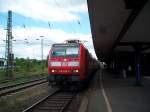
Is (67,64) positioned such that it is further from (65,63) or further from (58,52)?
(58,52)

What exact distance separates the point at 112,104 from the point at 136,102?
1.33 metres

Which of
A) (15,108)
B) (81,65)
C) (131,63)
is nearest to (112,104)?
(15,108)

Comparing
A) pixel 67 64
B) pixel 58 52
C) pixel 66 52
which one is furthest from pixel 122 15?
pixel 58 52

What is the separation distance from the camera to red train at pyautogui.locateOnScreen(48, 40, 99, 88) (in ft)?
61.8

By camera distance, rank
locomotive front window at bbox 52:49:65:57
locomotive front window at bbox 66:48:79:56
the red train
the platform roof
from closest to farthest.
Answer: the platform roof
the red train
locomotive front window at bbox 66:48:79:56
locomotive front window at bbox 52:49:65:57

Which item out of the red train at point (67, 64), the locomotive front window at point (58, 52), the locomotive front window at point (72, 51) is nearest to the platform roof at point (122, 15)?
the locomotive front window at point (72, 51)

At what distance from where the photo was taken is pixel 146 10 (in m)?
14.4

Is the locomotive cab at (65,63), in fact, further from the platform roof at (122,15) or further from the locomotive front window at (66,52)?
the platform roof at (122,15)

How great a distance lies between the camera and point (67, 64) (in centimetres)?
1906

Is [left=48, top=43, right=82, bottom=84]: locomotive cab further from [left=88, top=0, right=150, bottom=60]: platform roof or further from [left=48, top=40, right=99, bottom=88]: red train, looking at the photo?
[left=88, top=0, right=150, bottom=60]: platform roof

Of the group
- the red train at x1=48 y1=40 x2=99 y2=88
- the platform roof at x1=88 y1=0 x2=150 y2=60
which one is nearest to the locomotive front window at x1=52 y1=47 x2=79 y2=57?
the red train at x1=48 y1=40 x2=99 y2=88

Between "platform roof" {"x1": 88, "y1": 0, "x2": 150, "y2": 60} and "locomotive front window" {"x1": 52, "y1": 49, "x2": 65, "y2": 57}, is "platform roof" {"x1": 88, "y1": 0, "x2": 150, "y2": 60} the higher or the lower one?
the higher one

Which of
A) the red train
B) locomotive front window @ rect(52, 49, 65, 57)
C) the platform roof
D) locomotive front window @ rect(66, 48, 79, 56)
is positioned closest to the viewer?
the platform roof

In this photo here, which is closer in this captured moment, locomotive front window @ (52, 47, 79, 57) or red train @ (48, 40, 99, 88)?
red train @ (48, 40, 99, 88)
